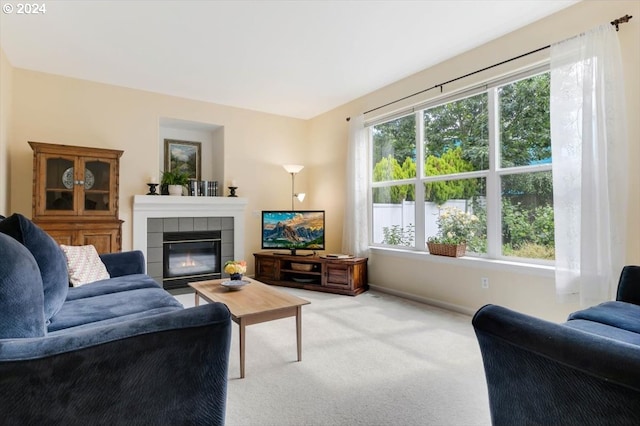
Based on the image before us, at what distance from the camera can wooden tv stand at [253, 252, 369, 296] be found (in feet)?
13.8

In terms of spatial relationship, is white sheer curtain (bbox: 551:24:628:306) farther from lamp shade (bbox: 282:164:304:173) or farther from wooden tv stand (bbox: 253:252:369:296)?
lamp shade (bbox: 282:164:304:173)

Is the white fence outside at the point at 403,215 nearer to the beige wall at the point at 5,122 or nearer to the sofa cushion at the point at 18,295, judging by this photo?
the sofa cushion at the point at 18,295

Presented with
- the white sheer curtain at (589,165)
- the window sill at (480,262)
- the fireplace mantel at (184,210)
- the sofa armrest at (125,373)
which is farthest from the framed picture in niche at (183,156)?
the white sheer curtain at (589,165)

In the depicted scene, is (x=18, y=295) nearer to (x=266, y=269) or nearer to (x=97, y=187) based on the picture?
(x=97, y=187)

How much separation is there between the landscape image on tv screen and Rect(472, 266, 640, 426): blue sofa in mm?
3738

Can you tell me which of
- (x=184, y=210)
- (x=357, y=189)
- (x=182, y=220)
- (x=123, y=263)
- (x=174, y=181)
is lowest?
(x=123, y=263)

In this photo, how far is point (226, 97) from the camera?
185 inches

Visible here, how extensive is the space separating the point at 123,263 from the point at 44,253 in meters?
1.37

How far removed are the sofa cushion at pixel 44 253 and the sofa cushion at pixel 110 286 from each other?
473 millimetres

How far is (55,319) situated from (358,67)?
11.6ft

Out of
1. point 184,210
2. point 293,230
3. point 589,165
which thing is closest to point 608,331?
point 589,165

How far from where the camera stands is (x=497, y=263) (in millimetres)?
3139

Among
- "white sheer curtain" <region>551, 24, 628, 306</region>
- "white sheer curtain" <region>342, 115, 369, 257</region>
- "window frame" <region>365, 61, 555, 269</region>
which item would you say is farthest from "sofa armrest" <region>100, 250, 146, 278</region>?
"white sheer curtain" <region>551, 24, 628, 306</region>

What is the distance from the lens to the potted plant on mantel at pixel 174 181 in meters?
4.54
